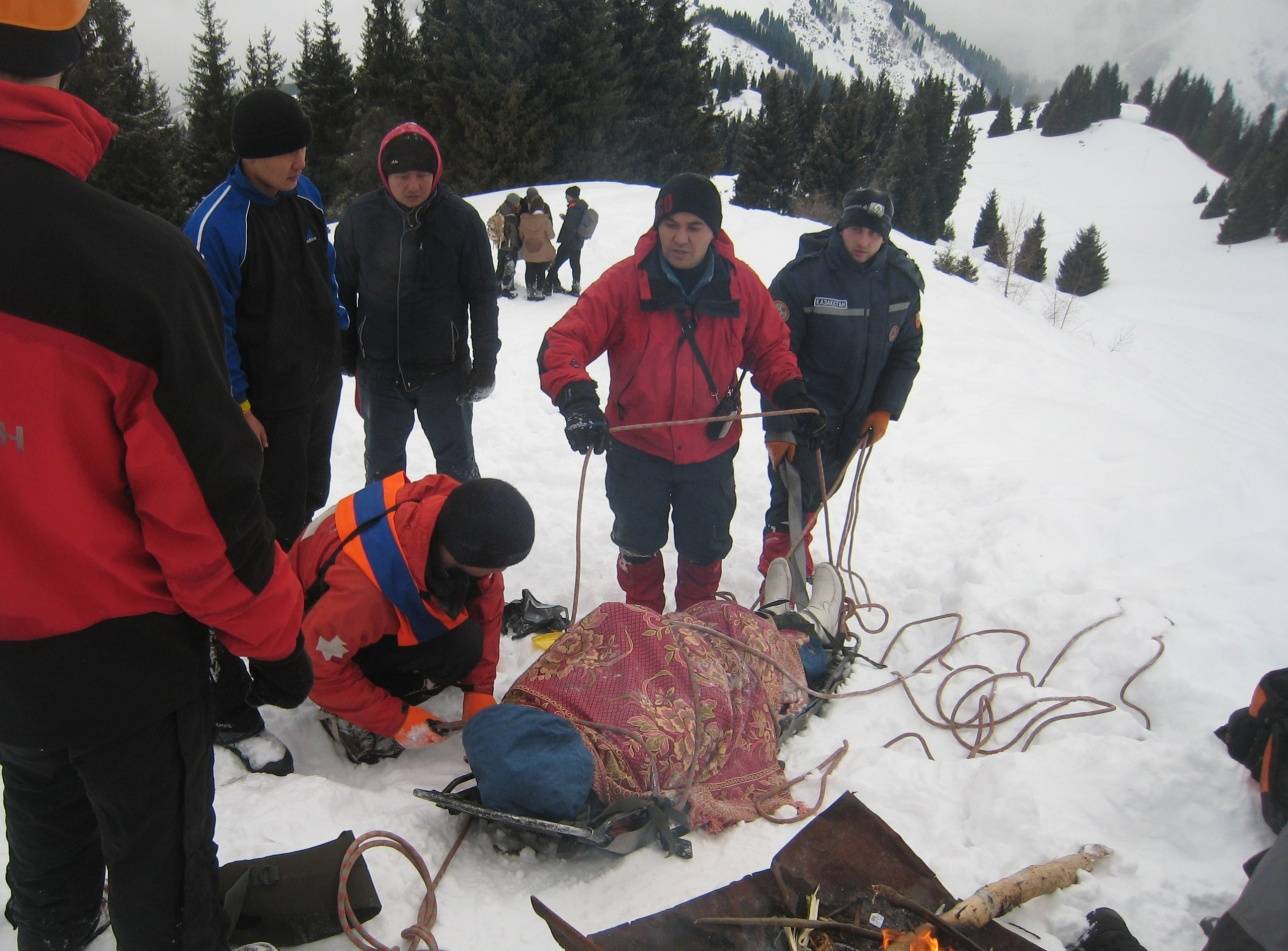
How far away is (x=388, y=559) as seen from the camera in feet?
7.22

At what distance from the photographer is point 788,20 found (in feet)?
605

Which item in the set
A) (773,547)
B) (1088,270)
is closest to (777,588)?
(773,547)

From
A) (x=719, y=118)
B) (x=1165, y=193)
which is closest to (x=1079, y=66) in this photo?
(x=1165, y=193)

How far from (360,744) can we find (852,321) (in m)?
2.55

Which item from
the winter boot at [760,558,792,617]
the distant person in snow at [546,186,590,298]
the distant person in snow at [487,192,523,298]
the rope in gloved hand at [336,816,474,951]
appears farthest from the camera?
the distant person in snow at [546,186,590,298]

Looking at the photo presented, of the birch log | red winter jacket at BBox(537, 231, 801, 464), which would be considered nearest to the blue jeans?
red winter jacket at BBox(537, 231, 801, 464)

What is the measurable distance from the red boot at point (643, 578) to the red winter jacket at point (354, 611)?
1.05m

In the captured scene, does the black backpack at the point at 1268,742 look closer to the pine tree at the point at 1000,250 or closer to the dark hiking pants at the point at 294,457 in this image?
the dark hiking pants at the point at 294,457

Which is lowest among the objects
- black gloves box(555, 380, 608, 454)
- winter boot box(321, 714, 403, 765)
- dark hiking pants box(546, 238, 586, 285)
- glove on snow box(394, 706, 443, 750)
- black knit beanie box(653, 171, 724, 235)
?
winter boot box(321, 714, 403, 765)

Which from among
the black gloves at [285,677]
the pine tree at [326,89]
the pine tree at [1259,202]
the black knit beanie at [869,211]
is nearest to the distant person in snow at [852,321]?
the black knit beanie at [869,211]

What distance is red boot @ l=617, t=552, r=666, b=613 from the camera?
3369 millimetres

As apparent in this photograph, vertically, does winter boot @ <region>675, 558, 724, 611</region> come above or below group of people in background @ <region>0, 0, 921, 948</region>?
below

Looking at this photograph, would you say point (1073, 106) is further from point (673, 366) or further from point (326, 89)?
point (673, 366)

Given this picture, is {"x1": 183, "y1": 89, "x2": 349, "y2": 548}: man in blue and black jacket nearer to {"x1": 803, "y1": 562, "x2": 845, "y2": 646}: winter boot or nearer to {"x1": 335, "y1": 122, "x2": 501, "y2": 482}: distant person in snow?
{"x1": 335, "y1": 122, "x2": 501, "y2": 482}: distant person in snow
